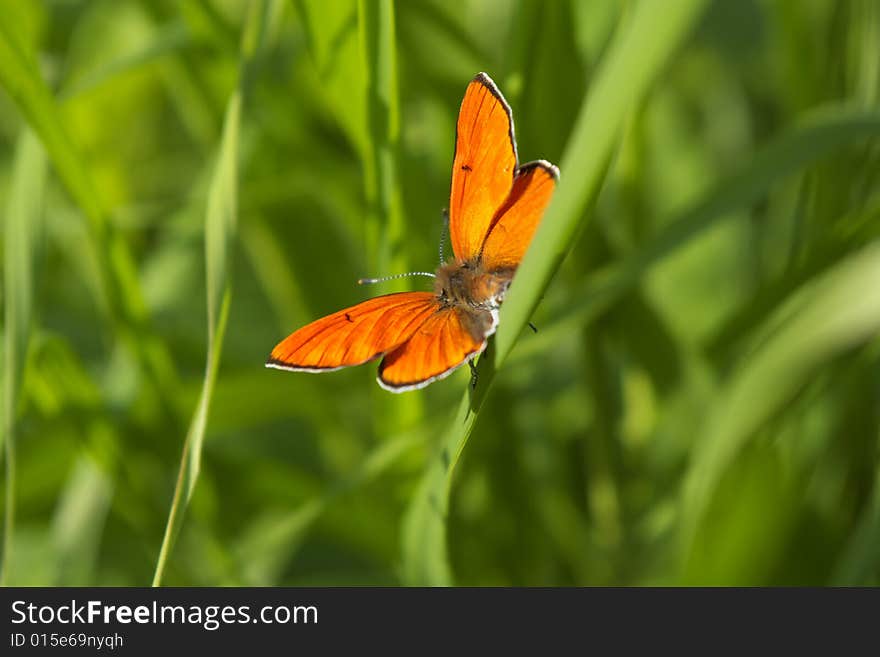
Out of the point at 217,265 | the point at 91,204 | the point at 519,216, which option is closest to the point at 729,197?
the point at 519,216

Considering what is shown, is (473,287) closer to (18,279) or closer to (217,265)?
(217,265)

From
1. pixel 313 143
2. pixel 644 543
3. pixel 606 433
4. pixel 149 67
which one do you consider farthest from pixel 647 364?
pixel 149 67

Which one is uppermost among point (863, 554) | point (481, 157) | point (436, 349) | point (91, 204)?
point (91, 204)

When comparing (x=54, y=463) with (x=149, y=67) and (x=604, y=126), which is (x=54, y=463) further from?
(x=604, y=126)

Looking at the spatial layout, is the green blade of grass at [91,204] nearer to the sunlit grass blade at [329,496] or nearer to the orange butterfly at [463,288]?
the sunlit grass blade at [329,496]

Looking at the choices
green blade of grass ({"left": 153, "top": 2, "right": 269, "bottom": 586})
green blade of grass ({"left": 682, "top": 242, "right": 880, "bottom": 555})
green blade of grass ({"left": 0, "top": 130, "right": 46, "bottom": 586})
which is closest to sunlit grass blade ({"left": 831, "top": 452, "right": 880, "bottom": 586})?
green blade of grass ({"left": 682, "top": 242, "right": 880, "bottom": 555})

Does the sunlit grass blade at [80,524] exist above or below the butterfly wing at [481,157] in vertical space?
above

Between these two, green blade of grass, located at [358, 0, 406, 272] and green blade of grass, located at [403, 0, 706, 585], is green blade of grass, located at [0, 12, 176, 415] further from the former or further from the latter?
green blade of grass, located at [403, 0, 706, 585]

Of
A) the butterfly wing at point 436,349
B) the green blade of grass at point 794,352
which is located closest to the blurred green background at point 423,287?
the green blade of grass at point 794,352
